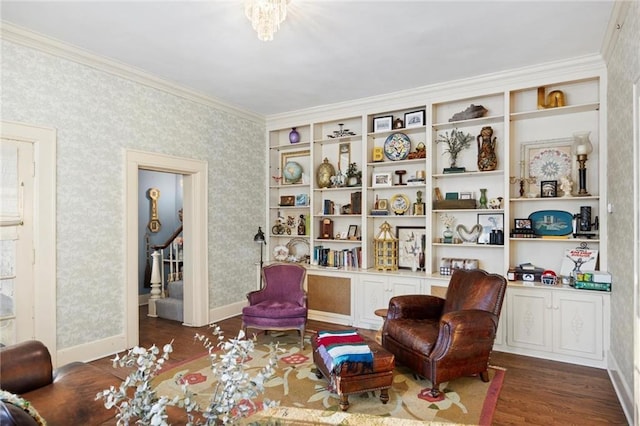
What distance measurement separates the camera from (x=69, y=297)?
3.32 meters

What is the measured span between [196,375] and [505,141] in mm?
3691

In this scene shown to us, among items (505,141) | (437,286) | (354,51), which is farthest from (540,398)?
(354,51)

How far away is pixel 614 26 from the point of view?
9.36 feet

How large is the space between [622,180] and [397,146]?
7.74 ft

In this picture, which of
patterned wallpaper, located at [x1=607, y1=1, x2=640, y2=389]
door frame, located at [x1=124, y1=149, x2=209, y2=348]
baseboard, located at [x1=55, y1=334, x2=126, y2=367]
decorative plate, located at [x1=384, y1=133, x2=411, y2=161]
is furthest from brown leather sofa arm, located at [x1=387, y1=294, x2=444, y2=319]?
Answer: baseboard, located at [x1=55, y1=334, x2=126, y2=367]

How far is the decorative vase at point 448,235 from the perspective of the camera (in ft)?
14.1

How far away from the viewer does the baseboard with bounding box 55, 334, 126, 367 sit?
329 cm

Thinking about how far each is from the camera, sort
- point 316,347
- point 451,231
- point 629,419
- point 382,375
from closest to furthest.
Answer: point 629,419 → point 382,375 → point 316,347 → point 451,231

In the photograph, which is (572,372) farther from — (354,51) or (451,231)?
(354,51)

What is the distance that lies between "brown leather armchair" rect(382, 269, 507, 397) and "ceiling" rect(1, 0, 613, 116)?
6.64 ft

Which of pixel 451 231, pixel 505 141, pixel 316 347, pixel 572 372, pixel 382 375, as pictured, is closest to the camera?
pixel 382 375

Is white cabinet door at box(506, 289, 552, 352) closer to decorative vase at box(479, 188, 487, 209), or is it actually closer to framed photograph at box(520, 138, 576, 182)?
decorative vase at box(479, 188, 487, 209)

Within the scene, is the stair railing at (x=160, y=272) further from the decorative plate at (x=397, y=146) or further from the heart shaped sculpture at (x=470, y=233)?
the heart shaped sculpture at (x=470, y=233)

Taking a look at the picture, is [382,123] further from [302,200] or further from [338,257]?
[338,257]
